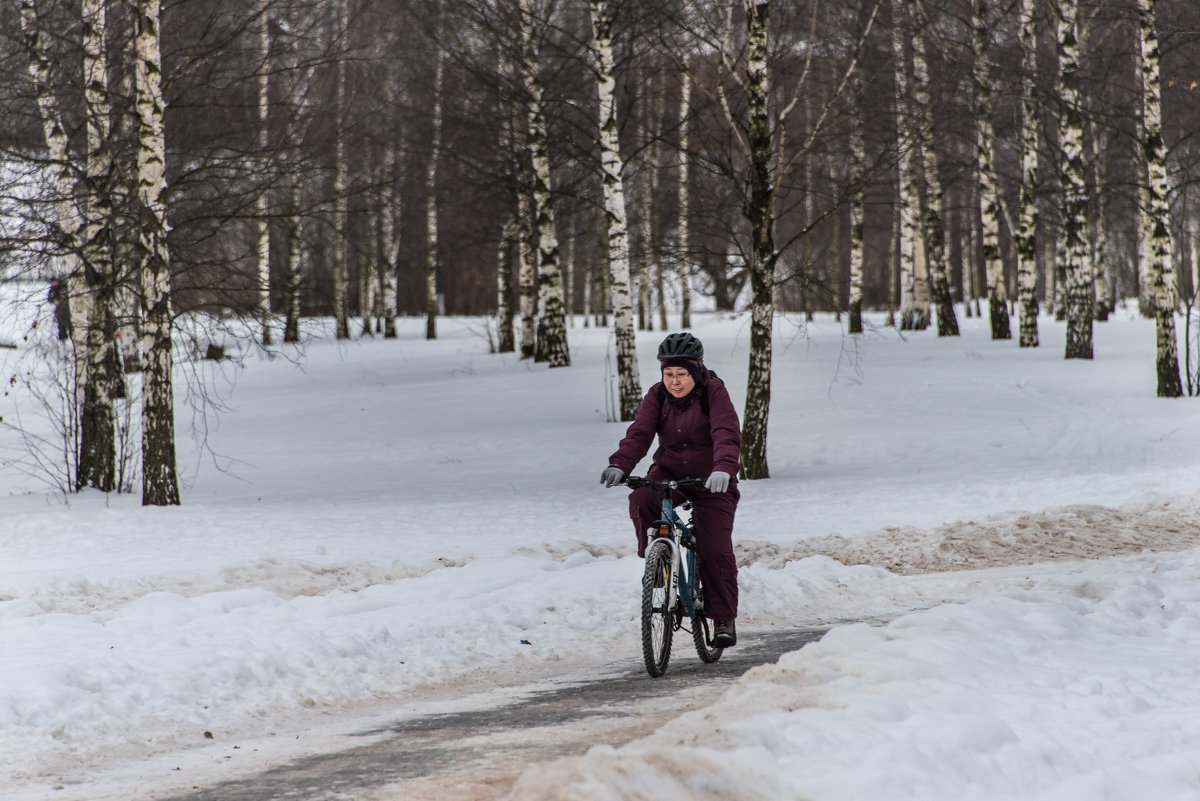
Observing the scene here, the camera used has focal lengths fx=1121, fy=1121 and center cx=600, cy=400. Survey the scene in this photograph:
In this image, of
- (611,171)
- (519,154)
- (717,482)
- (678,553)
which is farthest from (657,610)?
(519,154)

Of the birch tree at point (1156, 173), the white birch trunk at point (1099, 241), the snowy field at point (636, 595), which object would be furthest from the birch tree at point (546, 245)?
the white birch trunk at point (1099, 241)

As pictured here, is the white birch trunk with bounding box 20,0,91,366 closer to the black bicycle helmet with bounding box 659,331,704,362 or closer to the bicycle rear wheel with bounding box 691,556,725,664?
the black bicycle helmet with bounding box 659,331,704,362

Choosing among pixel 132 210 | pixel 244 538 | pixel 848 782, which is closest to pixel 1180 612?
pixel 848 782

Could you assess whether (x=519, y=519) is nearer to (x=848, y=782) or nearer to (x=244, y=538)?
(x=244, y=538)

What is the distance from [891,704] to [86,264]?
976 centimetres

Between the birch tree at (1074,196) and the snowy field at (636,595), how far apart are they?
2.48m

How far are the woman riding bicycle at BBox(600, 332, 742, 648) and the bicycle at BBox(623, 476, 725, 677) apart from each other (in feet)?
0.24

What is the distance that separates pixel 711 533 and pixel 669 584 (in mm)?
402

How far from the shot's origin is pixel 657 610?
6246 millimetres

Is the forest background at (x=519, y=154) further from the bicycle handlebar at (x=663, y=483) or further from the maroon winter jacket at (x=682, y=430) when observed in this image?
the bicycle handlebar at (x=663, y=483)

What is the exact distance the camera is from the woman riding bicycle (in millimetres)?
6465

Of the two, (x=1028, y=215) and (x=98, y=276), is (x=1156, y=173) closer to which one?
(x=1028, y=215)

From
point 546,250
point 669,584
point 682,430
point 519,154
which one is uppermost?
point 519,154

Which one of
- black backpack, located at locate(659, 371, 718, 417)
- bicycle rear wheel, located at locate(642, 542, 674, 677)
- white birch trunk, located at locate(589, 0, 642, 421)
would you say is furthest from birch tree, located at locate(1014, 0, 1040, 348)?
bicycle rear wheel, located at locate(642, 542, 674, 677)
